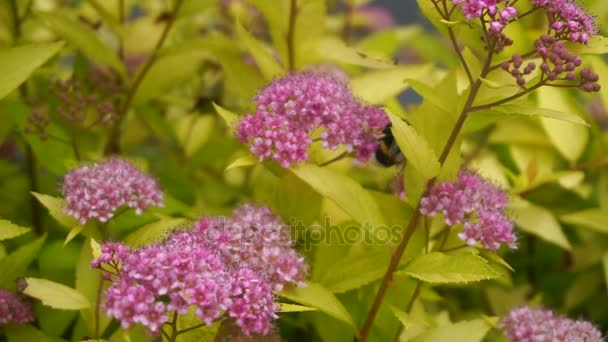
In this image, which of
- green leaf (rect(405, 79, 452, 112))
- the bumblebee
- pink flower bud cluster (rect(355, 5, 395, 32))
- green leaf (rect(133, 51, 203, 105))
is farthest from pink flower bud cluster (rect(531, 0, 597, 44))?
pink flower bud cluster (rect(355, 5, 395, 32))

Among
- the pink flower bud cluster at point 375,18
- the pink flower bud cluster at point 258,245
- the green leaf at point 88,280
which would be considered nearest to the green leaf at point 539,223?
the pink flower bud cluster at point 258,245

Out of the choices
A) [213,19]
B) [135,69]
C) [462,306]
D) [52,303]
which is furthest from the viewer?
[213,19]

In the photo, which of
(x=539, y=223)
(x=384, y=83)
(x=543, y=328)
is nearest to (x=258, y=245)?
(x=543, y=328)

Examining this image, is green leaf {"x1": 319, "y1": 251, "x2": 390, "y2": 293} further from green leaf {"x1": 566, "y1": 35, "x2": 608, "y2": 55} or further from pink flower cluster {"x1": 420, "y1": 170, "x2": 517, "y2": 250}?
green leaf {"x1": 566, "y1": 35, "x2": 608, "y2": 55}

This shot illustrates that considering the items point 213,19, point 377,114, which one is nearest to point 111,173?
point 377,114

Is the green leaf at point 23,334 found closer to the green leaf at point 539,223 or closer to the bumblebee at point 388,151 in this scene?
the bumblebee at point 388,151

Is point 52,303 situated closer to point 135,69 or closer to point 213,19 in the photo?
point 135,69

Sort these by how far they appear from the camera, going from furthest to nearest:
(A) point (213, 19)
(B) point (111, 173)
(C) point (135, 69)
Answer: (A) point (213, 19) < (C) point (135, 69) < (B) point (111, 173)
